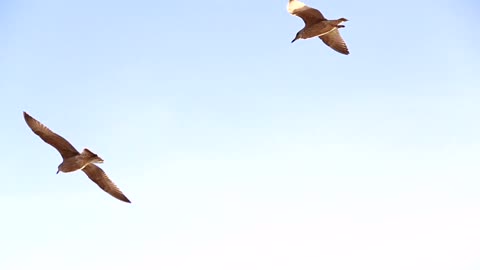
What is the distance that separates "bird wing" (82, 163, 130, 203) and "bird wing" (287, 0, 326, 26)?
26.7ft

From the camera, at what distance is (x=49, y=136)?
23641mm

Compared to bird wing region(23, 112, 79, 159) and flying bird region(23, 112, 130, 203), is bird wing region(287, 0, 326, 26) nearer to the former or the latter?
flying bird region(23, 112, 130, 203)

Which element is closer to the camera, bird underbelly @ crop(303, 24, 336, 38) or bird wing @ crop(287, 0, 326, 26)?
bird wing @ crop(287, 0, 326, 26)

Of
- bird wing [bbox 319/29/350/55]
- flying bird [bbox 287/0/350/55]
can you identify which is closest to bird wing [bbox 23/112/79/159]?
flying bird [bbox 287/0/350/55]

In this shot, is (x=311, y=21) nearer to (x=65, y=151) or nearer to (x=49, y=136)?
(x=65, y=151)

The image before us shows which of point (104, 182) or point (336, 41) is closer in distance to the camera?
point (104, 182)

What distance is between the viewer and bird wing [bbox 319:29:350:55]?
26.5 meters

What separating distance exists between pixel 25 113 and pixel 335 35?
10757mm

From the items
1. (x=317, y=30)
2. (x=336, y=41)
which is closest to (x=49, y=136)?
(x=317, y=30)

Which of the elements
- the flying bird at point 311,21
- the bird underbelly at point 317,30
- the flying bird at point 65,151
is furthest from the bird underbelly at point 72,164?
the bird underbelly at point 317,30

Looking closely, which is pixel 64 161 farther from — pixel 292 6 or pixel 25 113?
pixel 292 6

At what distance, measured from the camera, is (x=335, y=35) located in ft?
87.1

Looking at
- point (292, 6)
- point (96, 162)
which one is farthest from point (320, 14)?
point (96, 162)

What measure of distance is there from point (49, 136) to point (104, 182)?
2769 millimetres
